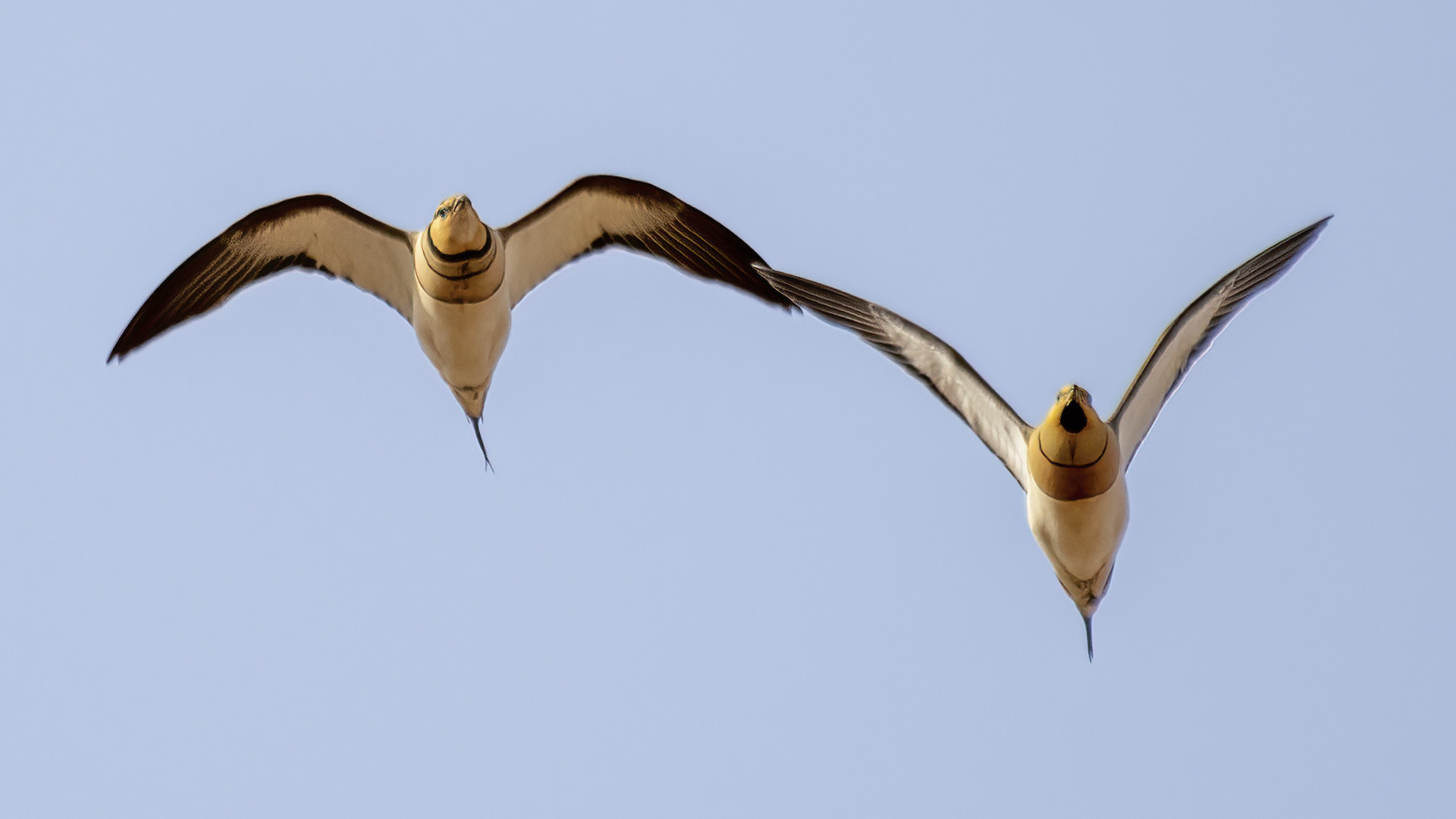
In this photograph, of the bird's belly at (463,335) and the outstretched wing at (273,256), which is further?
the outstretched wing at (273,256)

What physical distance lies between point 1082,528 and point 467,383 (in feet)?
19.9

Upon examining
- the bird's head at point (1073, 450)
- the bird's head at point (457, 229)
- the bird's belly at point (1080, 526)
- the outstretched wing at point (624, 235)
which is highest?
the outstretched wing at point (624, 235)

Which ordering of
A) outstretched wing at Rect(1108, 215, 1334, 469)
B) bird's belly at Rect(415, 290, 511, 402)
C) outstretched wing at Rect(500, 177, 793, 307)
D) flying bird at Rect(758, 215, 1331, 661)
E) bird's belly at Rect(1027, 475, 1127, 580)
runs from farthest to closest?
outstretched wing at Rect(500, 177, 793, 307) < bird's belly at Rect(415, 290, 511, 402) < outstretched wing at Rect(1108, 215, 1334, 469) < bird's belly at Rect(1027, 475, 1127, 580) < flying bird at Rect(758, 215, 1331, 661)

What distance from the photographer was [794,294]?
17594 mm

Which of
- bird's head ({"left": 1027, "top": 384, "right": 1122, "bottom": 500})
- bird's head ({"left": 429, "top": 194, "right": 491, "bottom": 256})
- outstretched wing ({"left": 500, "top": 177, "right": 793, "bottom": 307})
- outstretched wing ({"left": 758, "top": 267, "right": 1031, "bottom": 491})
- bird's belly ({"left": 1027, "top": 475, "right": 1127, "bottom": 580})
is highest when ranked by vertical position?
outstretched wing ({"left": 500, "top": 177, "right": 793, "bottom": 307})

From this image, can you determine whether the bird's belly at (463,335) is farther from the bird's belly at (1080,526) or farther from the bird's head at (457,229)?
the bird's belly at (1080,526)

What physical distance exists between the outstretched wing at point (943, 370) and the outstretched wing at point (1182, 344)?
0.91m

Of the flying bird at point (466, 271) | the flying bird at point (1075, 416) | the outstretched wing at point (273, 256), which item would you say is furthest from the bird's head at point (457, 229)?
the flying bird at point (1075, 416)

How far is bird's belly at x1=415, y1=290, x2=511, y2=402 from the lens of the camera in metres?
17.1

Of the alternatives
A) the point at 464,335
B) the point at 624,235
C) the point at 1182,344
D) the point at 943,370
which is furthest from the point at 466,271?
the point at 1182,344

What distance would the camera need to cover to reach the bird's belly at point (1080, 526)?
15.5 meters

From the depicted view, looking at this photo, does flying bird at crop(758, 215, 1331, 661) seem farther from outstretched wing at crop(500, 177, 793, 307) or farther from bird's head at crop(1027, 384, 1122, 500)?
outstretched wing at crop(500, 177, 793, 307)

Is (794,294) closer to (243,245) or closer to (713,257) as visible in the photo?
(713,257)

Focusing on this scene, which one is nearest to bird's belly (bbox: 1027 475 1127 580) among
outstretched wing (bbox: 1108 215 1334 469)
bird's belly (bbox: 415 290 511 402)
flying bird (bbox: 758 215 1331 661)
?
flying bird (bbox: 758 215 1331 661)
